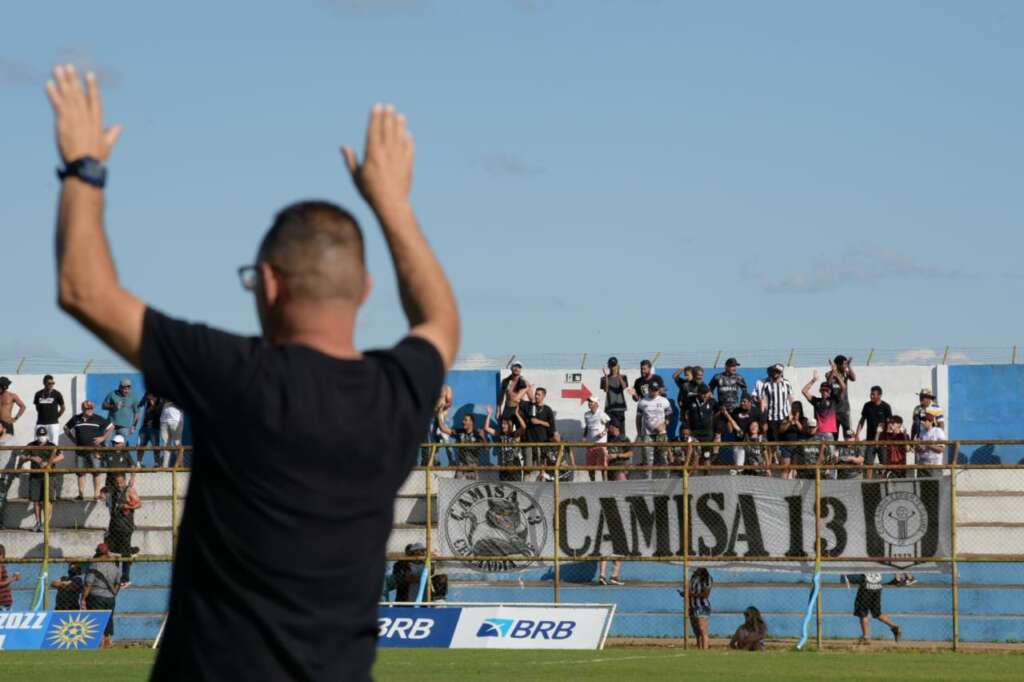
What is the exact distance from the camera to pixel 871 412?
2817cm

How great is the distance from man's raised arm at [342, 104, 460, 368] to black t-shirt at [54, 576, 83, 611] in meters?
22.2

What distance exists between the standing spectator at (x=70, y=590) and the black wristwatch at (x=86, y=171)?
22.3 m

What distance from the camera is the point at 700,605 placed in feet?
78.7

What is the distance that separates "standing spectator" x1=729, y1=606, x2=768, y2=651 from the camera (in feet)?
75.8

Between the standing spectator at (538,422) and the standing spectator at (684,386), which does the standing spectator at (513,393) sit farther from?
the standing spectator at (684,386)

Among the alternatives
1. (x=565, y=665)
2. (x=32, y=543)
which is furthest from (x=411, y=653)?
(x=32, y=543)

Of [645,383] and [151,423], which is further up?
[645,383]

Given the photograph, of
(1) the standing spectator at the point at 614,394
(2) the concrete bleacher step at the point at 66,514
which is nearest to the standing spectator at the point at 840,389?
(1) the standing spectator at the point at 614,394

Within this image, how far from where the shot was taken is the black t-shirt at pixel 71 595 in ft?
82.2

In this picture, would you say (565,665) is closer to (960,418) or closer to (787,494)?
(787,494)

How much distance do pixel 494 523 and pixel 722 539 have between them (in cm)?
325

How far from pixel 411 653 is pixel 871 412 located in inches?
405

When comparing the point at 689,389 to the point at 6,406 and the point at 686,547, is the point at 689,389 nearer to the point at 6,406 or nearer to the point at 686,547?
the point at 686,547

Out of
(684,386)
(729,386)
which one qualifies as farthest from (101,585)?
(729,386)
